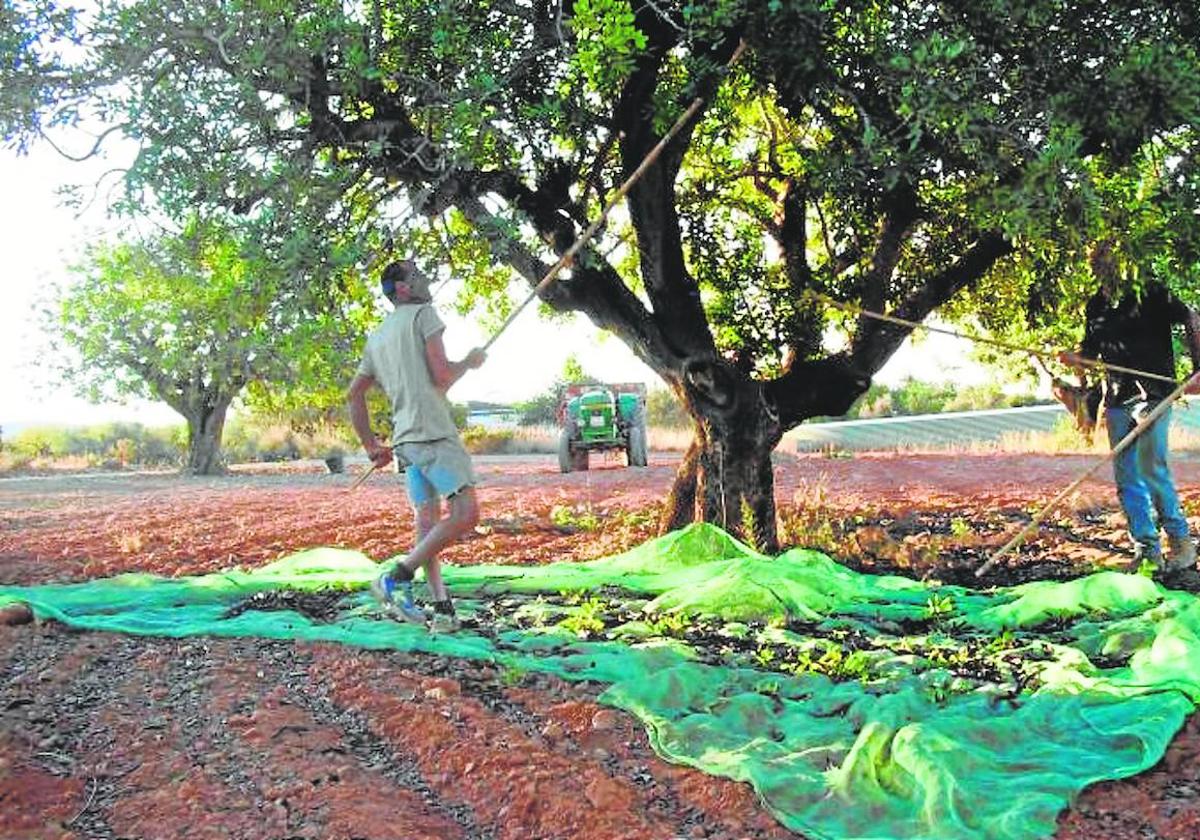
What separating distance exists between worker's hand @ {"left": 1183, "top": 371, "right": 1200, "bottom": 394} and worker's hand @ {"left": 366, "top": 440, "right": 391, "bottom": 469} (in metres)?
3.99

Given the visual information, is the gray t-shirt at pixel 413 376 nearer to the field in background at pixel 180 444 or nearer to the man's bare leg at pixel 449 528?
the man's bare leg at pixel 449 528

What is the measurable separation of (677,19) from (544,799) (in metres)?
4.73

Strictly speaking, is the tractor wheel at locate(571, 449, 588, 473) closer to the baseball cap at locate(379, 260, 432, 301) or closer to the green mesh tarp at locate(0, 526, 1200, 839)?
the green mesh tarp at locate(0, 526, 1200, 839)

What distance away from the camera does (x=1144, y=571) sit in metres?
6.20

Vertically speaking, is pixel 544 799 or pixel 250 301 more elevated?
pixel 250 301

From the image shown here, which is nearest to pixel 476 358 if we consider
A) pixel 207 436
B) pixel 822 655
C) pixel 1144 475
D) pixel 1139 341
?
pixel 822 655

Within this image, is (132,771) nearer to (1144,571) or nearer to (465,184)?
(465,184)

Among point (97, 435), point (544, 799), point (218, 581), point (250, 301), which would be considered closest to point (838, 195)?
point (250, 301)

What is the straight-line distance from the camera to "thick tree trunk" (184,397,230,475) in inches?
880

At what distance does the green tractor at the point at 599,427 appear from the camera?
647 inches

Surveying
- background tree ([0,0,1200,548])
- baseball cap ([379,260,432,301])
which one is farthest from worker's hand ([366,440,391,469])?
background tree ([0,0,1200,548])

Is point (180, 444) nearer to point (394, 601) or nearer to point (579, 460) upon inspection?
point (579, 460)

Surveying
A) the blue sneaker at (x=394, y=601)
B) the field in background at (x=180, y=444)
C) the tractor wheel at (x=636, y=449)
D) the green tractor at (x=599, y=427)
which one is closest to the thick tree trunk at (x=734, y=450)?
the blue sneaker at (x=394, y=601)

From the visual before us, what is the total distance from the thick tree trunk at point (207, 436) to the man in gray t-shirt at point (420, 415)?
60.1 feet
